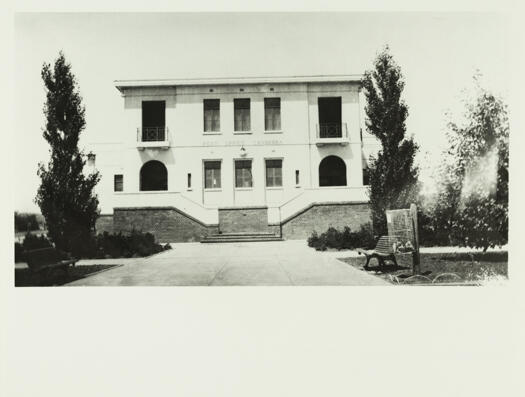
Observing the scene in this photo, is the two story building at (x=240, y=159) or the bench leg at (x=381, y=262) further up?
the two story building at (x=240, y=159)

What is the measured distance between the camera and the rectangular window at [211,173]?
24.8ft

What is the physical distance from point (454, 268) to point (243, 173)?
4371mm

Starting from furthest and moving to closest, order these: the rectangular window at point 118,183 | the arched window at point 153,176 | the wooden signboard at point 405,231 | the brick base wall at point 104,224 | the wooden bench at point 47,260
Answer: the arched window at point 153,176
the rectangular window at point 118,183
the brick base wall at point 104,224
the wooden signboard at point 405,231
the wooden bench at point 47,260

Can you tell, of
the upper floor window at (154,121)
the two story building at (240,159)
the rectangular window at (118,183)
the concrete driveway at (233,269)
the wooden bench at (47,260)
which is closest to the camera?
the wooden bench at (47,260)

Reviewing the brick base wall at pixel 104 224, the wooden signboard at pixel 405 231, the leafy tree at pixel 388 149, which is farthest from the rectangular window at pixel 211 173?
the wooden signboard at pixel 405 231

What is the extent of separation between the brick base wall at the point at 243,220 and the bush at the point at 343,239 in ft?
3.42

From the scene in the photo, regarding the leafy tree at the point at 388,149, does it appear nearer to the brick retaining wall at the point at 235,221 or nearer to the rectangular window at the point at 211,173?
the brick retaining wall at the point at 235,221

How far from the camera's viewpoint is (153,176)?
6.96 meters

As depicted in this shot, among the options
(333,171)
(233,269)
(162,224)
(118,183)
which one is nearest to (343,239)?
(333,171)

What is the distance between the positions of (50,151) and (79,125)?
598 millimetres

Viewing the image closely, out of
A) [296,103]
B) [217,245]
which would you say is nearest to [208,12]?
[296,103]

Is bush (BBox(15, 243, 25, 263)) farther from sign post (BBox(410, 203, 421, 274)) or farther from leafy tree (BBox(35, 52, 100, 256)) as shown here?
sign post (BBox(410, 203, 421, 274))

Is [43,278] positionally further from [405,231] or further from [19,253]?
[405,231]

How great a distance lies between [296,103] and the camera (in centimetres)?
738
